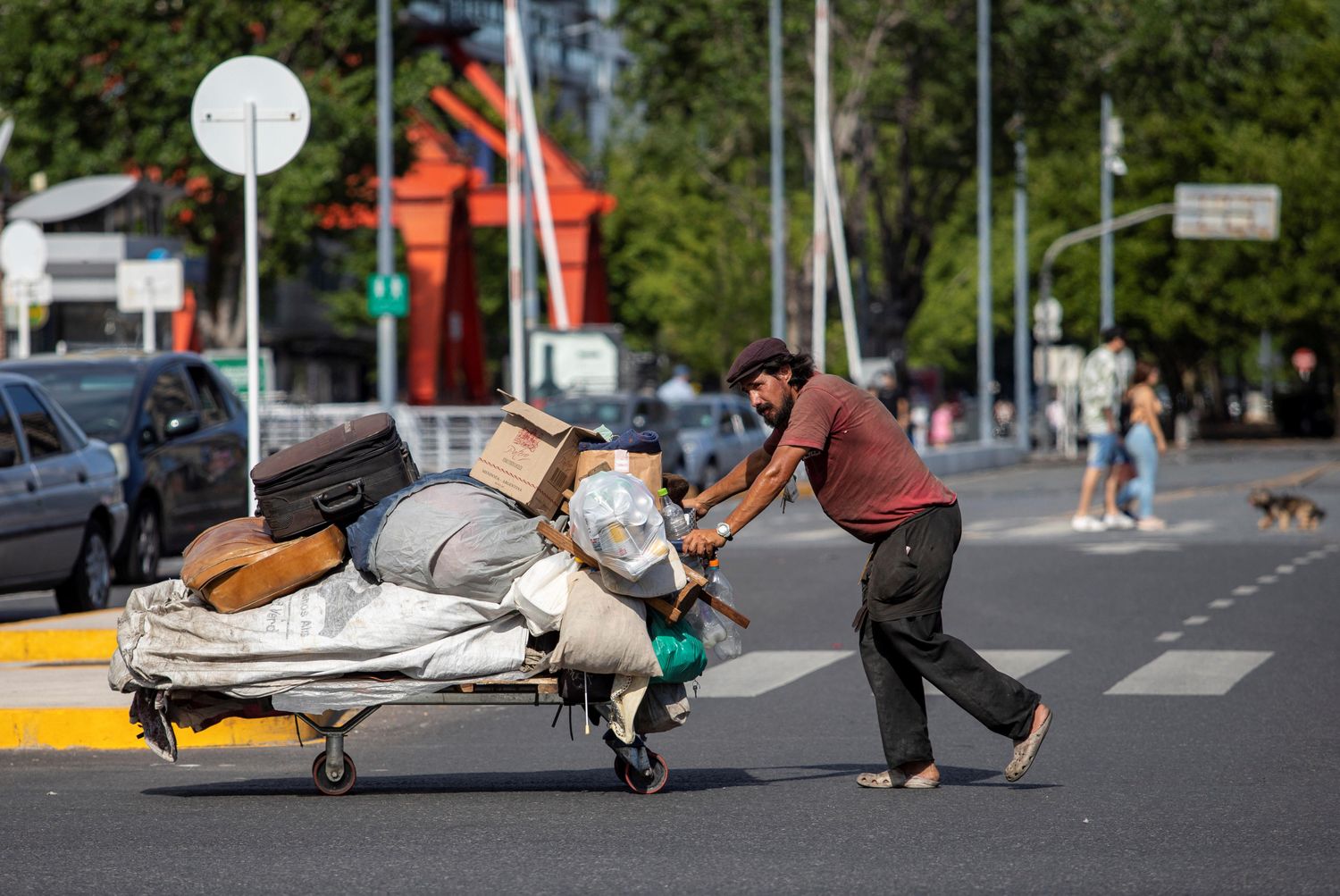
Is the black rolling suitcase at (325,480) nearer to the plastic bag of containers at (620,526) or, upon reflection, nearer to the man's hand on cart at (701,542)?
the plastic bag of containers at (620,526)

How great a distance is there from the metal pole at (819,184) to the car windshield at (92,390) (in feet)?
81.9

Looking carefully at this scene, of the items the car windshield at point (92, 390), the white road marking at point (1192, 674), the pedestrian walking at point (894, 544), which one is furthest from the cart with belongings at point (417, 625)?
the car windshield at point (92, 390)

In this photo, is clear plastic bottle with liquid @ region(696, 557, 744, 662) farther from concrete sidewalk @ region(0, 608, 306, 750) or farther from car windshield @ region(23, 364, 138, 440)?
car windshield @ region(23, 364, 138, 440)

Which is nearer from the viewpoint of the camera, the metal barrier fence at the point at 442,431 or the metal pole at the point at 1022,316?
the metal barrier fence at the point at 442,431

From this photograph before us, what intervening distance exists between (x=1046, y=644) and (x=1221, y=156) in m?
57.5

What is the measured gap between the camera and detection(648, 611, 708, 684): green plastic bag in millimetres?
7812

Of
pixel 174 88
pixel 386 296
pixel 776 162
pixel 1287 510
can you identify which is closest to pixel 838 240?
pixel 776 162

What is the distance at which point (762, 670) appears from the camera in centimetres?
1241

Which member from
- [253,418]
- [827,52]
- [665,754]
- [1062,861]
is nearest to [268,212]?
[827,52]

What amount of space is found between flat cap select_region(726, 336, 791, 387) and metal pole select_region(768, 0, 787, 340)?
34953mm

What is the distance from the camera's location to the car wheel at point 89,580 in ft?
48.8

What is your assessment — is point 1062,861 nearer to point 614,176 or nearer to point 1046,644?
point 1046,644

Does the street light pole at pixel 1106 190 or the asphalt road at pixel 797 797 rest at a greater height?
the street light pole at pixel 1106 190

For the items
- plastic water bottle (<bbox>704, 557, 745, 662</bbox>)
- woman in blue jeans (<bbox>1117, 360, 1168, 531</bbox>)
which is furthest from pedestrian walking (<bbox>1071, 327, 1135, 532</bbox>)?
plastic water bottle (<bbox>704, 557, 745, 662</bbox>)
